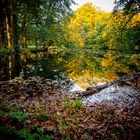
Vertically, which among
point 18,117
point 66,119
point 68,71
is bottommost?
point 68,71

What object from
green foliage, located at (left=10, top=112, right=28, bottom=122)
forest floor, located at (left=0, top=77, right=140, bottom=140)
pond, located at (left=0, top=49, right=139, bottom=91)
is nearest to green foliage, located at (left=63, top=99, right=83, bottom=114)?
forest floor, located at (left=0, top=77, right=140, bottom=140)

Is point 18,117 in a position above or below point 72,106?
above

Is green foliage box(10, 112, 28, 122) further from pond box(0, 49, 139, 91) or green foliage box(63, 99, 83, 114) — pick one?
pond box(0, 49, 139, 91)

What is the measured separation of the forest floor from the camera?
6.38 metres

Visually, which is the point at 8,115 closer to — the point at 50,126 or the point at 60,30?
the point at 50,126

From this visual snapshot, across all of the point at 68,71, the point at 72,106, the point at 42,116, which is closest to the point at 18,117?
the point at 42,116

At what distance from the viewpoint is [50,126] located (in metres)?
6.70

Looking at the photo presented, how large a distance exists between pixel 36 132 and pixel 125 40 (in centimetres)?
3571

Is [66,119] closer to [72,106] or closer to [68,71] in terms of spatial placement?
[72,106]

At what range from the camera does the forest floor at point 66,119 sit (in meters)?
6.38

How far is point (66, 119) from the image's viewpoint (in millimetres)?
7262

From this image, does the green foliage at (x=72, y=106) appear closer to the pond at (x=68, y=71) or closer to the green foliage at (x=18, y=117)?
the green foliage at (x=18, y=117)

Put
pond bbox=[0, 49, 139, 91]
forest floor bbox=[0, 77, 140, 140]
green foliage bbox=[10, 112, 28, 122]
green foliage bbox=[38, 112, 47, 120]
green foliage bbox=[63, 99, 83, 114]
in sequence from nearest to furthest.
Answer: forest floor bbox=[0, 77, 140, 140] → green foliage bbox=[10, 112, 28, 122] → green foliage bbox=[38, 112, 47, 120] → green foliage bbox=[63, 99, 83, 114] → pond bbox=[0, 49, 139, 91]

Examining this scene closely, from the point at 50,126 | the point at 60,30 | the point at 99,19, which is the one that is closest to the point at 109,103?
the point at 50,126
